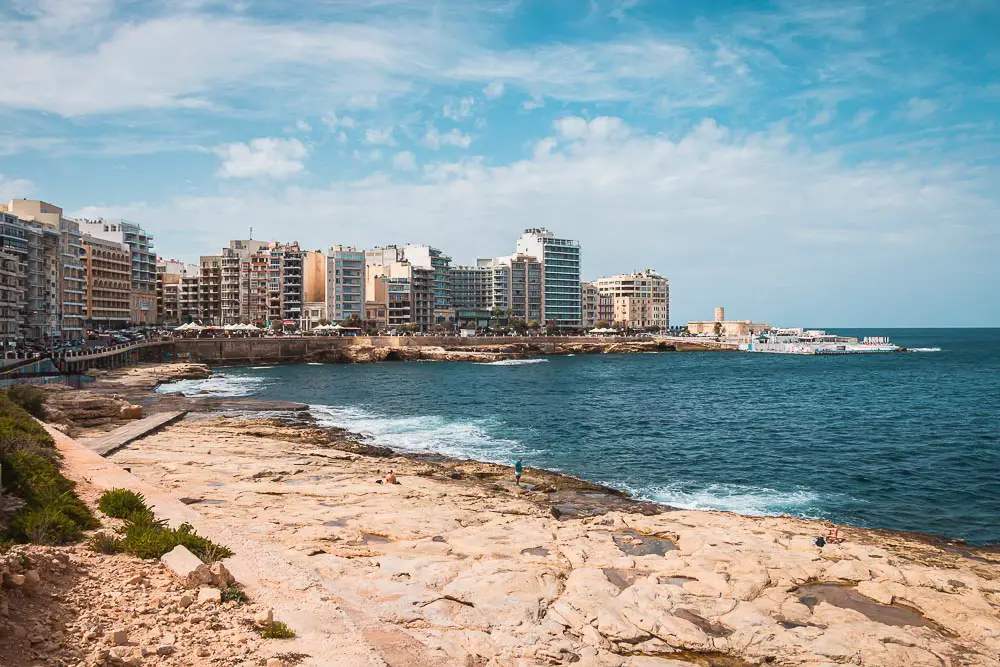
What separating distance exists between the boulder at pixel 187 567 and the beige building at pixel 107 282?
13928 centimetres

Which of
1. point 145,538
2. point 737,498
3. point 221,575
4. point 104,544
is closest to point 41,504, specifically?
point 104,544

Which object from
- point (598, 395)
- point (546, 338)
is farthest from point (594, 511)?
point (546, 338)

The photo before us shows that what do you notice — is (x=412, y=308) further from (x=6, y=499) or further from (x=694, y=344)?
(x=6, y=499)

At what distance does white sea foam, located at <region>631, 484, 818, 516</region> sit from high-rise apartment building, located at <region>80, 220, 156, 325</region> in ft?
481

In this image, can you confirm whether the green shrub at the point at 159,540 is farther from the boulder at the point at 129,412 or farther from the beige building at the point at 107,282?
the beige building at the point at 107,282

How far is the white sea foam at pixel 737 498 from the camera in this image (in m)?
28.8

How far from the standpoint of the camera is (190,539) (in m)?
15.5

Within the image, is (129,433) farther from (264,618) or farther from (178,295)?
(178,295)

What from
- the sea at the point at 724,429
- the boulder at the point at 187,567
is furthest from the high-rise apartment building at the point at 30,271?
the boulder at the point at 187,567

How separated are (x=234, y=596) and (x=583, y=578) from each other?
8380mm

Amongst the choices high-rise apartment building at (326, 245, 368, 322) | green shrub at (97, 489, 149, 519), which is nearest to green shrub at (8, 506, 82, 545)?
green shrub at (97, 489, 149, 519)

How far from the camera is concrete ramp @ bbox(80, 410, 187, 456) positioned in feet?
102

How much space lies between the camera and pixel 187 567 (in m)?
13.6

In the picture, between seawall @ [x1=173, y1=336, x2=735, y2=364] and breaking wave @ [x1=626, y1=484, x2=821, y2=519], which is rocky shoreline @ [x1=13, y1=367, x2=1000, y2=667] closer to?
breaking wave @ [x1=626, y1=484, x2=821, y2=519]
